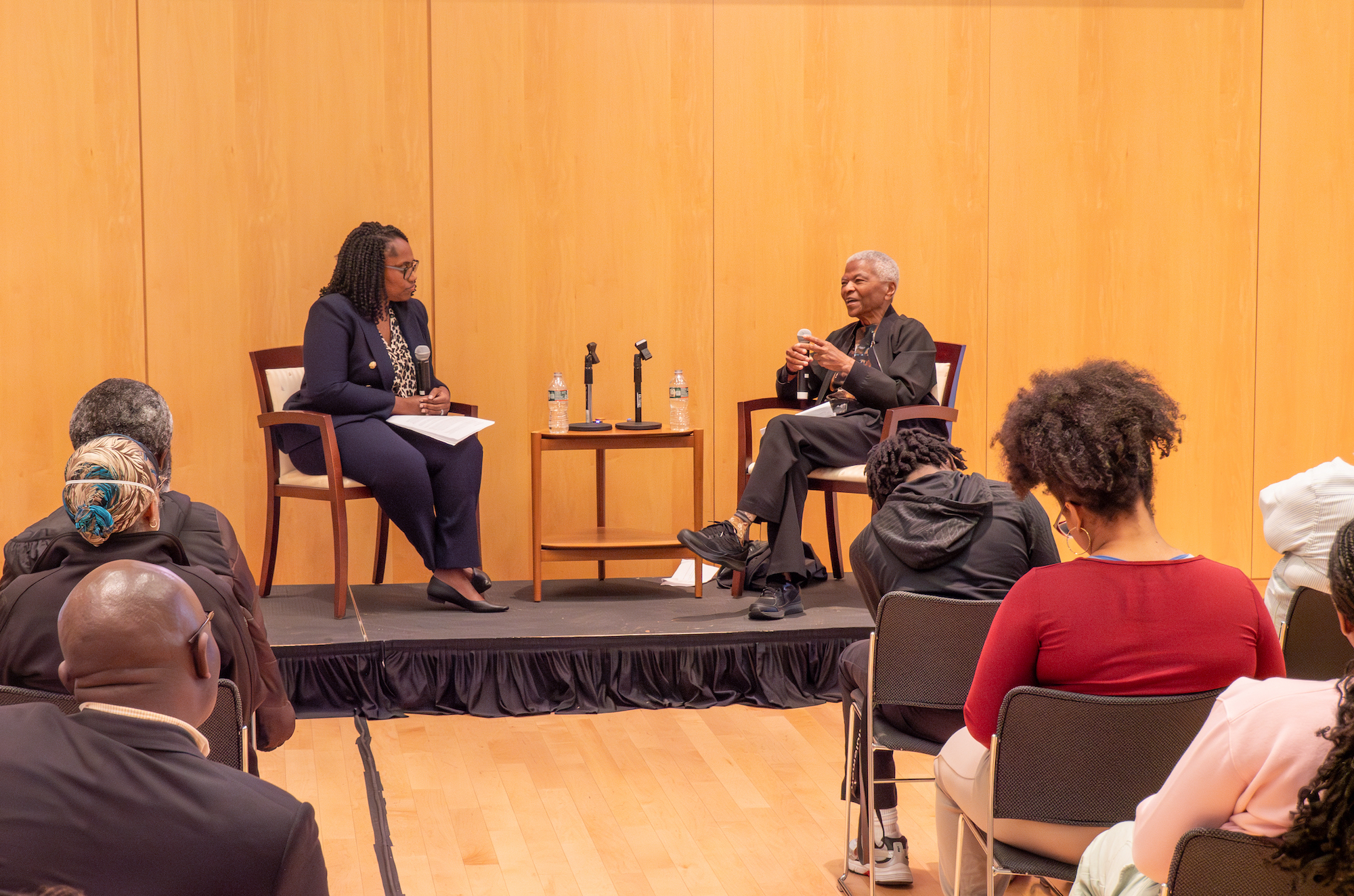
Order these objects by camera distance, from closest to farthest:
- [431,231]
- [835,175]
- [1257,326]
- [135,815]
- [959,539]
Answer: [135,815], [959,539], [431,231], [835,175], [1257,326]

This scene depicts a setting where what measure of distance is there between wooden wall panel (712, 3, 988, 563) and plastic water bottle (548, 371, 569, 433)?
0.87 m

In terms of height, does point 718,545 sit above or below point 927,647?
below

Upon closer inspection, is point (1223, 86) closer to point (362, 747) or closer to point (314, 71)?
point (314, 71)

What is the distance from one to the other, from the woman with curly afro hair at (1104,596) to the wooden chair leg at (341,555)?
275cm

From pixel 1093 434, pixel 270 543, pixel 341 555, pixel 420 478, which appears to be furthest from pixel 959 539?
pixel 270 543

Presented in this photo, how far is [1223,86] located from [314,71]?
379 cm

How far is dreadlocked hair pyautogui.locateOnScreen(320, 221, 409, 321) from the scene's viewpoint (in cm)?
468

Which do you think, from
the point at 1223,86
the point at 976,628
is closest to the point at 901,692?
the point at 976,628

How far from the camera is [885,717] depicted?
2676mm

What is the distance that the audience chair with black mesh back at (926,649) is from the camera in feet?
8.16

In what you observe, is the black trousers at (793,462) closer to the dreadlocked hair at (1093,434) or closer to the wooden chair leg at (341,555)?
the wooden chair leg at (341,555)

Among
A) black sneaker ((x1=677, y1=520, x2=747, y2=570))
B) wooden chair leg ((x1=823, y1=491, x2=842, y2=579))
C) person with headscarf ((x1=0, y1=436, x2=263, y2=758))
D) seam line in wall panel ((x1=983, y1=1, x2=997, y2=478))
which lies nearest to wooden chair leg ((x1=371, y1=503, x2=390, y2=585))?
black sneaker ((x1=677, y1=520, x2=747, y2=570))

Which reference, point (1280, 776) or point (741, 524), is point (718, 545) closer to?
point (741, 524)

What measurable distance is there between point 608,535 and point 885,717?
2.21 m
